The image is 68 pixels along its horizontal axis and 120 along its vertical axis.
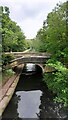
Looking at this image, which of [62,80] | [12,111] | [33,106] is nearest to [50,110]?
[33,106]

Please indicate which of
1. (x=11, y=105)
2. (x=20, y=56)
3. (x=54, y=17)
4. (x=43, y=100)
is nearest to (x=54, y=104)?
(x=43, y=100)

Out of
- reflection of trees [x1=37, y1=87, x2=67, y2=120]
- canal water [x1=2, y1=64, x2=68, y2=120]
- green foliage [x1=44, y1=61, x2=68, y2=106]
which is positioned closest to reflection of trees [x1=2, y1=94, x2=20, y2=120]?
canal water [x1=2, y1=64, x2=68, y2=120]

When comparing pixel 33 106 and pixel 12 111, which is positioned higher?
pixel 12 111

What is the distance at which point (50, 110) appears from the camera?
54.5 ft

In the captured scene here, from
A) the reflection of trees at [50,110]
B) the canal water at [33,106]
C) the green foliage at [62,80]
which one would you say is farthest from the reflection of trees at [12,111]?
the green foliage at [62,80]

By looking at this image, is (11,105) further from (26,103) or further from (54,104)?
(54,104)

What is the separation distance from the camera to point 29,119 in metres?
15.0

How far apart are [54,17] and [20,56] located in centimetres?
1726

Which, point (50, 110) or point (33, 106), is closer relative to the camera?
point (50, 110)

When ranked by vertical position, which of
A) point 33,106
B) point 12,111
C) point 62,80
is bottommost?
point 33,106

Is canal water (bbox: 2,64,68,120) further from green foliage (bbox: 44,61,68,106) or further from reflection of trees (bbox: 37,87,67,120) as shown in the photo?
green foliage (bbox: 44,61,68,106)

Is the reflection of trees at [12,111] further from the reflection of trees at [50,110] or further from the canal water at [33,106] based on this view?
the reflection of trees at [50,110]

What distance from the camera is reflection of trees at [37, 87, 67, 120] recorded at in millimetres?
15357

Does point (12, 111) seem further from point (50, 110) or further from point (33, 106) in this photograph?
point (50, 110)
